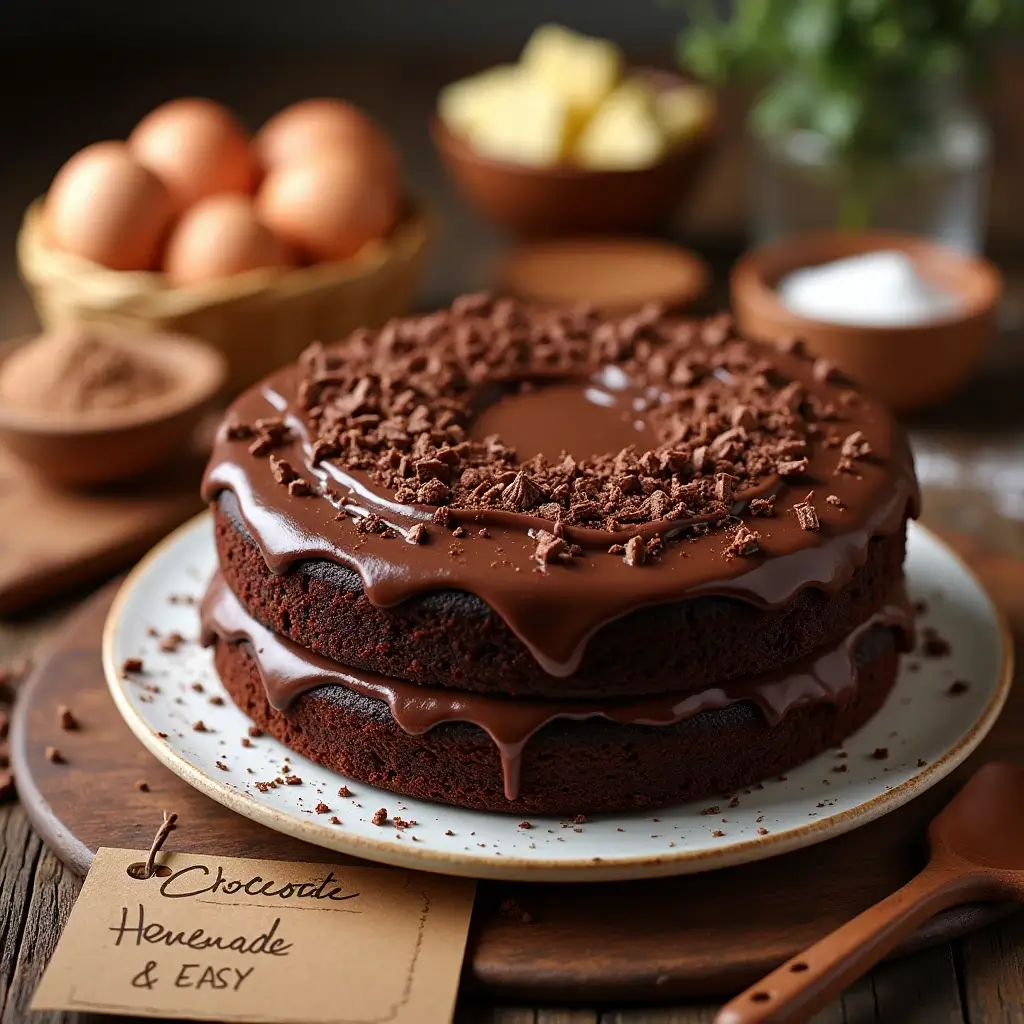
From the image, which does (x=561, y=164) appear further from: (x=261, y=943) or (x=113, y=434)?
(x=261, y=943)

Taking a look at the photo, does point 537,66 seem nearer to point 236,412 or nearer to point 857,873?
point 236,412

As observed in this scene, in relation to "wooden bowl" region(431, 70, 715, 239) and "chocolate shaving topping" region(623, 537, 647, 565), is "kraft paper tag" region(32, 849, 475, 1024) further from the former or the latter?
"wooden bowl" region(431, 70, 715, 239)

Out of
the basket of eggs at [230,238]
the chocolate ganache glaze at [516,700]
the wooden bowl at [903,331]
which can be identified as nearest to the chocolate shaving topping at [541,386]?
the chocolate ganache glaze at [516,700]

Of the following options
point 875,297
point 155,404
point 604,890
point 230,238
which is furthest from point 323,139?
point 604,890

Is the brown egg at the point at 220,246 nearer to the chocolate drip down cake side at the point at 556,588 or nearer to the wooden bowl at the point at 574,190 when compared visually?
the wooden bowl at the point at 574,190

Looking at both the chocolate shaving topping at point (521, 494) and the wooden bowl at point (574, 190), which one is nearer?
the chocolate shaving topping at point (521, 494)

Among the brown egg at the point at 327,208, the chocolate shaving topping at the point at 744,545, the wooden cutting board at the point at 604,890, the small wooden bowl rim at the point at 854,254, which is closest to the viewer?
the wooden cutting board at the point at 604,890

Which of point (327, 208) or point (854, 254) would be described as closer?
point (327, 208)

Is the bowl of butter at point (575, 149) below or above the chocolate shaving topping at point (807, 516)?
below
